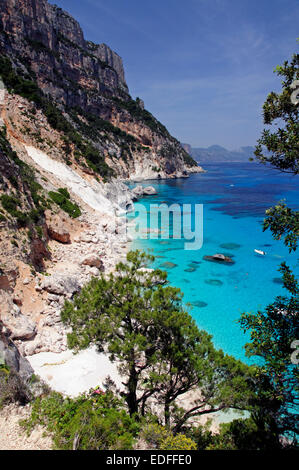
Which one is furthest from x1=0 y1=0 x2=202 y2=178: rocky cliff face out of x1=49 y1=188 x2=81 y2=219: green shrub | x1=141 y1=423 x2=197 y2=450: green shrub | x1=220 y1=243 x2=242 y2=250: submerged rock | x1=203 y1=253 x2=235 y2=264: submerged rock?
x1=141 y1=423 x2=197 y2=450: green shrub

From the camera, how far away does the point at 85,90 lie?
278ft

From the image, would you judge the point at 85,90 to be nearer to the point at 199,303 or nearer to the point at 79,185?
the point at 79,185

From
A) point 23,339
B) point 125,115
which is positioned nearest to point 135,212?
point 23,339

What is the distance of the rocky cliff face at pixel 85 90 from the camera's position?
53375 millimetres

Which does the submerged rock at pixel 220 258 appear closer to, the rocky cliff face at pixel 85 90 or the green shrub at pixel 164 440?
the green shrub at pixel 164 440

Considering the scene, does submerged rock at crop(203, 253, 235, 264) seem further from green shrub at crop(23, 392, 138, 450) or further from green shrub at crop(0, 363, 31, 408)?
green shrub at crop(0, 363, 31, 408)

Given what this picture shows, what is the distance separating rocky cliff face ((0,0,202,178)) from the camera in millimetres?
53375

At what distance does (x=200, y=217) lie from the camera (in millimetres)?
41281

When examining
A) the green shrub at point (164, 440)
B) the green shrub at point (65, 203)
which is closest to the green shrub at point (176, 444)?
the green shrub at point (164, 440)

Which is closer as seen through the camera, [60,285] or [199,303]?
[60,285]

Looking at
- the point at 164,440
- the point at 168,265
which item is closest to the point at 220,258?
the point at 168,265

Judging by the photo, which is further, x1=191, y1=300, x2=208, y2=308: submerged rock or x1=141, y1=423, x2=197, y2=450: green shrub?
x1=191, y1=300, x2=208, y2=308: submerged rock
